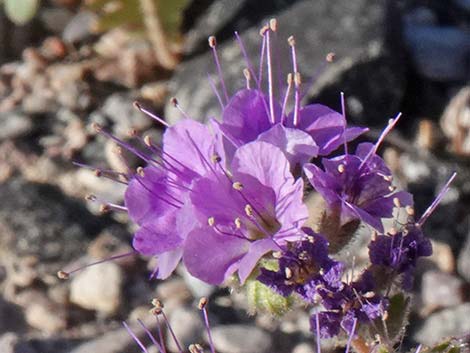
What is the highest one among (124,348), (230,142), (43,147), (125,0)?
(230,142)

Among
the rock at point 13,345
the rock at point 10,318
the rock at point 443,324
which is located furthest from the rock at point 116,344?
the rock at point 443,324

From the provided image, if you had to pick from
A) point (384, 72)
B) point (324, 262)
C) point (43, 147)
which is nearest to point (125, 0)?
point (43, 147)

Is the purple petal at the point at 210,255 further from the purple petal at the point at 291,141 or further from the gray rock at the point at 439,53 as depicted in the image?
the gray rock at the point at 439,53

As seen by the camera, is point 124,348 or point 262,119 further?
point 124,348

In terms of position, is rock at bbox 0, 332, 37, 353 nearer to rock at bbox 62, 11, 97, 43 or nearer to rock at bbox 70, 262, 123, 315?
rock at bbox 70, 262, 123, 315

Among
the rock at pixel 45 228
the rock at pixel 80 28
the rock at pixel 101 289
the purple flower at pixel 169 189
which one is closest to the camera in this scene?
the purple flower at pixel 169 189

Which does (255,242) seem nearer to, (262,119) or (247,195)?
(247,195)

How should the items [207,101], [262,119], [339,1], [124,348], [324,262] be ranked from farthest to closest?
[339,1] → [207,101] → [124,348] → [262,119] → [324,262]
